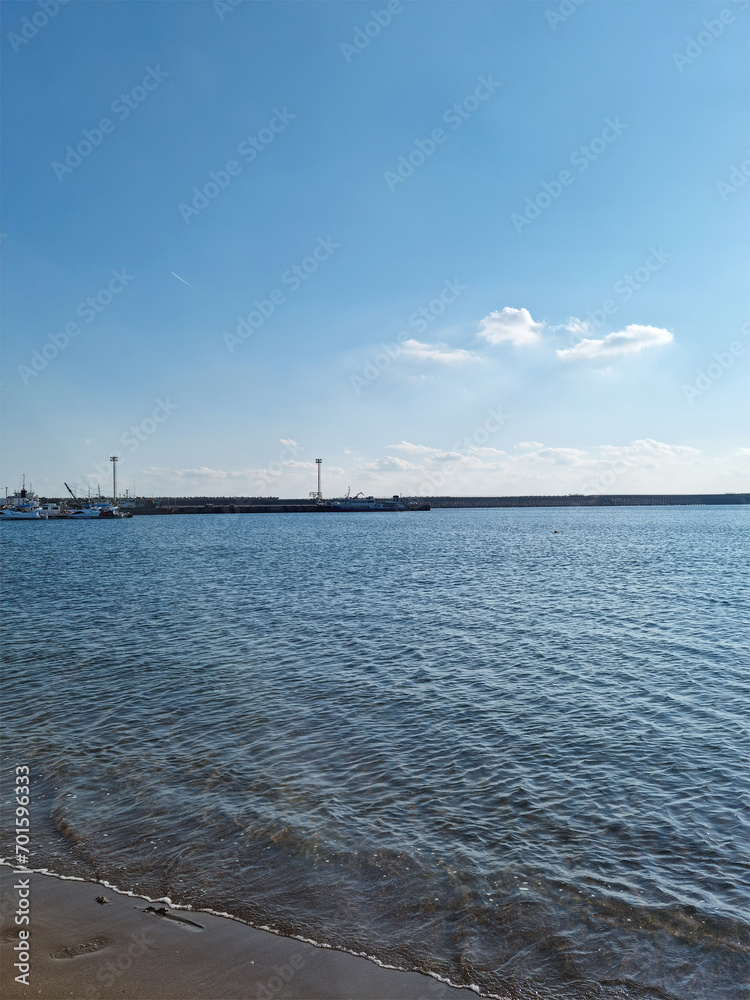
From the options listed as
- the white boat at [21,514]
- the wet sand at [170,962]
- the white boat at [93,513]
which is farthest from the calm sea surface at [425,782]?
the white boat at [21,514]

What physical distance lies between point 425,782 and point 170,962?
6.84 meters

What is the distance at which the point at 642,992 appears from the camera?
7.89 m

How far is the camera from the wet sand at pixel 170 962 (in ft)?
24.8

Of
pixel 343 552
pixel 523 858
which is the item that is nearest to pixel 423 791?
pixel 523 858

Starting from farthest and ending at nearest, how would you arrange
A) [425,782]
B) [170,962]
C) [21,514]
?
1. [21,514]
2. [425,782]
3. [170,962]

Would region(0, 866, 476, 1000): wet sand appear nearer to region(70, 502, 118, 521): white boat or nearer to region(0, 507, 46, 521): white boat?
region(70, 502, 118, 521): white boat

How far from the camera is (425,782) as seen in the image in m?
13.7

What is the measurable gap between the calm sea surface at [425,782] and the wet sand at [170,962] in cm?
42

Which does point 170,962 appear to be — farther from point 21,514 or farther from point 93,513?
point 93,513

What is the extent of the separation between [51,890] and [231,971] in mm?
3776

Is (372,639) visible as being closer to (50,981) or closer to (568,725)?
(568,725)

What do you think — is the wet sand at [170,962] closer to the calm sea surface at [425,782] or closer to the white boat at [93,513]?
the calm sea surface at [425,782]

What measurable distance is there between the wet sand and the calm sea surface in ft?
1.37

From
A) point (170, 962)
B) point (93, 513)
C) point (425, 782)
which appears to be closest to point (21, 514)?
point (93, 513)
